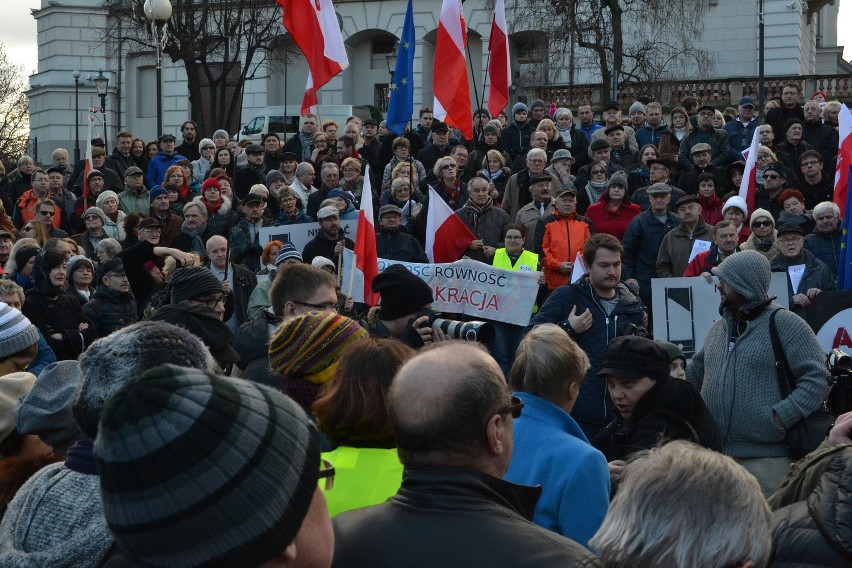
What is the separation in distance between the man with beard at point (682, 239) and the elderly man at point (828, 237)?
965mm

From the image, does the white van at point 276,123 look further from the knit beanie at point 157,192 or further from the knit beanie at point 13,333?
the knit beanie at point 13,333

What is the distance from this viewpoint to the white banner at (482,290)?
10.1 m

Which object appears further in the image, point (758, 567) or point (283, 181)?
point (283, 181)

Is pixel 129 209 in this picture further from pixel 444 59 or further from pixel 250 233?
pixel 444 59

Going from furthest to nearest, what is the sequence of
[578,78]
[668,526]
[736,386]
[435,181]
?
[578,78] → [435,181] → [736,386] → [668,526]

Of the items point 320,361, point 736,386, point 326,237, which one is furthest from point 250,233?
point 320,361

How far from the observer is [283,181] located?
16.0 meters

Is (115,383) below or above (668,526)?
above

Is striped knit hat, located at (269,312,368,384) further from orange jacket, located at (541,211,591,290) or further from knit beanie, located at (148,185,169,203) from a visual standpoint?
knit beanie, located at (148,185,169,203)

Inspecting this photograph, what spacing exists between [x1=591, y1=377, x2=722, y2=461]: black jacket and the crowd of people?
13 mm

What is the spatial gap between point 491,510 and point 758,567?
0.64 metres

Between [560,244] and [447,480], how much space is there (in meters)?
8.56

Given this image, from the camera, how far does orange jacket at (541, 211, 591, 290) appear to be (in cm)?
1116

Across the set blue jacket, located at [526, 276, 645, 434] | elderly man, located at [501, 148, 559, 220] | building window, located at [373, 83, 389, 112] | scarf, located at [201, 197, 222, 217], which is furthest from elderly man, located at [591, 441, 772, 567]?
building window, located at [373, 83, 389, 112]
